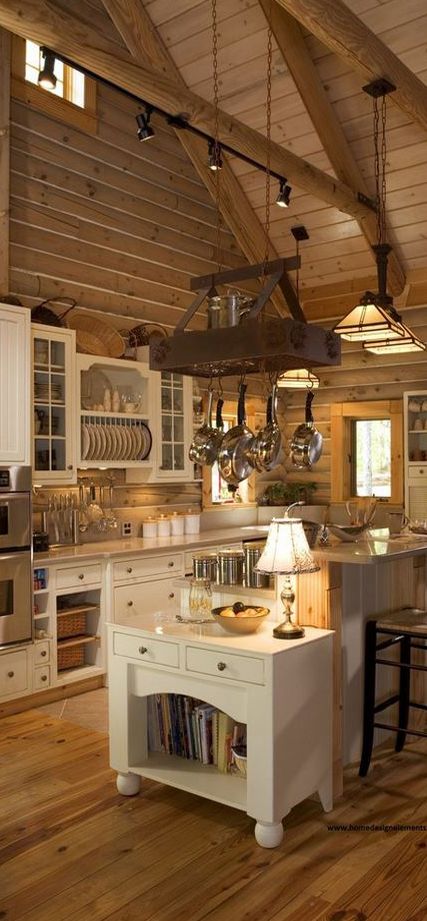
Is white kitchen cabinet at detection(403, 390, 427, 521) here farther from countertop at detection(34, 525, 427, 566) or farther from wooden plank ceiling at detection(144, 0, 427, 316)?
countertop at detection(34, 525, 427, 566)

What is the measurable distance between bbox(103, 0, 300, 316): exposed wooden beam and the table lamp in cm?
363

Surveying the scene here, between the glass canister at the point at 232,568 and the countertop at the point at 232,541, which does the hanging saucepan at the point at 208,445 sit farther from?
the countertop at the point at 232,541

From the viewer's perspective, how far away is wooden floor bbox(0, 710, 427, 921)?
8.50ft

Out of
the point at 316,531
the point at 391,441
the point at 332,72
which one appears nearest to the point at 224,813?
the point at 316,531

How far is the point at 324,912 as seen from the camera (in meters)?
2.54

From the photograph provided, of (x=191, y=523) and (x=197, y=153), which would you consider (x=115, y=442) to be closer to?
(x=191, y=523)

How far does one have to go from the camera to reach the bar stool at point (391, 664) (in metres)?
3.65

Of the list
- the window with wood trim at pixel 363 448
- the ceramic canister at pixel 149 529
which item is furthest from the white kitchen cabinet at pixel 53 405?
the window with wood trim at pixel 363 448

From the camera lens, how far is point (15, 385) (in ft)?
15.3

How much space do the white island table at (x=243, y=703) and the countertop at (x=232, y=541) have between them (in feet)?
1.31

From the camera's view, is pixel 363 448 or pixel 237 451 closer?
pixel 237 451

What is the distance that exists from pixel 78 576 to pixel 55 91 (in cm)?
343

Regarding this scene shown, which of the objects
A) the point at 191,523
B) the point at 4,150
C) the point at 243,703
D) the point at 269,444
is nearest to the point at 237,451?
the point at 269,444

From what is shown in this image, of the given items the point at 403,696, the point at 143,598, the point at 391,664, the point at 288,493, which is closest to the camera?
Answer: the point at 391,664
